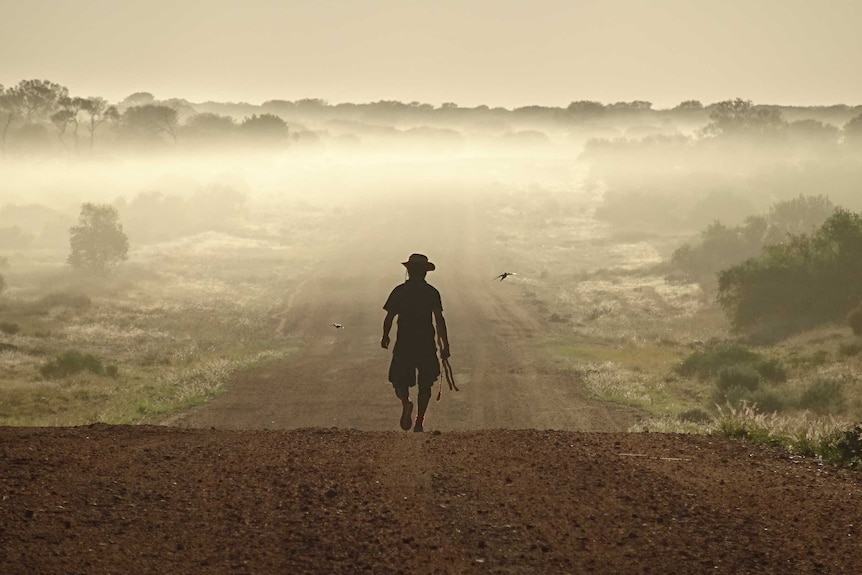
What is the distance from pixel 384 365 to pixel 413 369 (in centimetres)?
1716

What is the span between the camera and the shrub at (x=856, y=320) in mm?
32438

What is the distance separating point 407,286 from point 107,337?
25746mm

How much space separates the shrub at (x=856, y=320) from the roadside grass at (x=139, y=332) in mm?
20511

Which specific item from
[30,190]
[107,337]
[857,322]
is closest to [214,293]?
[107,337]

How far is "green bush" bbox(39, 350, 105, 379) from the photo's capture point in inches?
1129

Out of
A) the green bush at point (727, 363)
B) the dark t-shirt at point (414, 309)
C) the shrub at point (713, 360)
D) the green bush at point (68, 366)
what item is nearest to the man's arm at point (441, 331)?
the dark t-shirt at point (414, 309)

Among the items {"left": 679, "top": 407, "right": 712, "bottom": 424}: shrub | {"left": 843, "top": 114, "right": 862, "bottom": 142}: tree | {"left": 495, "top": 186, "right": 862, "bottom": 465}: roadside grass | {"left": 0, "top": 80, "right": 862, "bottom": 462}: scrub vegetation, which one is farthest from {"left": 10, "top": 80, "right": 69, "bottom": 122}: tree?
{"left": 679, "top": 407, "right": 712, "bottom": 424}: shrub

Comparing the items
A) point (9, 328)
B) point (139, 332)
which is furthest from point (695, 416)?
point (9, 328)

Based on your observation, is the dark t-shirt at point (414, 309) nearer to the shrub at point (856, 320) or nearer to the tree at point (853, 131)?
the shrub at point (856, 320)

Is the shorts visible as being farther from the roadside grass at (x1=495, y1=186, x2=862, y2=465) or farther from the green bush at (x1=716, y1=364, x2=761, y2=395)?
the green bush at (x1=716, y1=364, x2=761, y2=395)

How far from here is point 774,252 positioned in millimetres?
40312

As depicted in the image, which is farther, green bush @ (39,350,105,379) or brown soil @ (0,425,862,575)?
green bush @ (39,350,105,379)

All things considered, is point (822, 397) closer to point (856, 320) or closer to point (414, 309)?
point (856, 320)

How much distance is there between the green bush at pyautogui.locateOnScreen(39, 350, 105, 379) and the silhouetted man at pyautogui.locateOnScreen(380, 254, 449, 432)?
17.6 m
